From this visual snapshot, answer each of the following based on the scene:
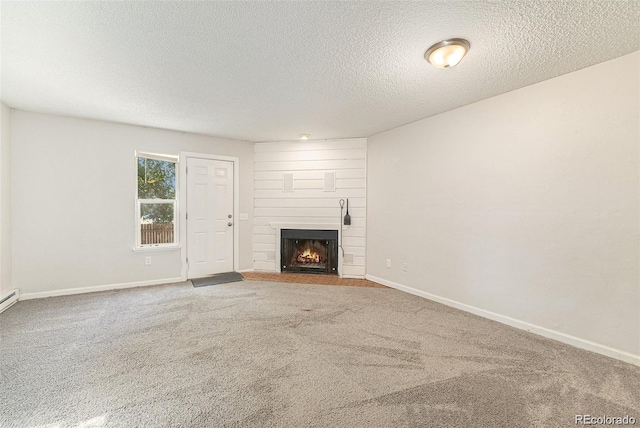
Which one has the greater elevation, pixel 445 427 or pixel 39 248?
pixel 39 248

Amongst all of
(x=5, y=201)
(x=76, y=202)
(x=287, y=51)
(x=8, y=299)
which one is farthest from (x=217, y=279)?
(x=287, y=51)

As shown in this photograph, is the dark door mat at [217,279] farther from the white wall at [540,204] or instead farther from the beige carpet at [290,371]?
the white wall at [540,204]

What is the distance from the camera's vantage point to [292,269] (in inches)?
193

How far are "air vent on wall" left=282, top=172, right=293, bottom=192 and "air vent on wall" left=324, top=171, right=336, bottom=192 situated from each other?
65 cm

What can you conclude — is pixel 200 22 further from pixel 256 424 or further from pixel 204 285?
pixel 204 285

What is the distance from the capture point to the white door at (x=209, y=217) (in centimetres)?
442

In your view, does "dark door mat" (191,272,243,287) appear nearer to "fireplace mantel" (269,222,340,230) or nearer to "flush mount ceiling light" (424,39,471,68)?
"fireplace mantel" (269,222,340,230)

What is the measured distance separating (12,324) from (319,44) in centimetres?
402

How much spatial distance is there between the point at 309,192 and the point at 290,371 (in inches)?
130

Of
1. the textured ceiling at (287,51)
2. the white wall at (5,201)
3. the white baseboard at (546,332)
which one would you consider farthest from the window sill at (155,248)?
the white baseboard at (546,332)

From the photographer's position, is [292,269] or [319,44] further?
[292,269]

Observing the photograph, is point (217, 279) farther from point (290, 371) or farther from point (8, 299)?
point (290, 371)

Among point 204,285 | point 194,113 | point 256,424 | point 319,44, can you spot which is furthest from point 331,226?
point 256,424

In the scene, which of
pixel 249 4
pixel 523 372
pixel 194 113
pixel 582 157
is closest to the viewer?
pixel 249 4
